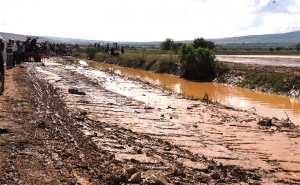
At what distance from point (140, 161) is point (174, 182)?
1.04m

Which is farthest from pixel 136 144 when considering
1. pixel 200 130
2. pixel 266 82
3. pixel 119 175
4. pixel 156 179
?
pixel 266 82

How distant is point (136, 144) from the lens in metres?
7.30

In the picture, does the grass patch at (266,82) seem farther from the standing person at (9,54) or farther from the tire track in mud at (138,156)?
the standing person at (9,54)

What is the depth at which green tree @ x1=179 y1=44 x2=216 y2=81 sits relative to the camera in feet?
84.6

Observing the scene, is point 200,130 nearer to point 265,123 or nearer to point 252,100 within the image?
point 265,123

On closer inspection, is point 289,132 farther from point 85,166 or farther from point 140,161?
point 85,166

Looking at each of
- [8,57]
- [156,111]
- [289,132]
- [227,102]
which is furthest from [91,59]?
[289,132]

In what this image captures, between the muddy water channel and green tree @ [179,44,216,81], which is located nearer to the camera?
the muddy water channel

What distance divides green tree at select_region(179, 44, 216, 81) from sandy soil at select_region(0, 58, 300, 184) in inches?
549

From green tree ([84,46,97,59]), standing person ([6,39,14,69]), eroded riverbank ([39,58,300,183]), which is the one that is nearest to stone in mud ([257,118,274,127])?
eroded riverbank ([39,58,300,183])

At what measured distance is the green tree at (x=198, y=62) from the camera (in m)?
25.8

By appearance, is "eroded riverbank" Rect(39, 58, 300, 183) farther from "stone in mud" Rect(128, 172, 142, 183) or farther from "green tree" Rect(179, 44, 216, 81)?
"green tree" Rect(179, 44, 216, 81)

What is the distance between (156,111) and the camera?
1142 centimetres

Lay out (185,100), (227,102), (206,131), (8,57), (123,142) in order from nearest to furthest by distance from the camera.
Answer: (123,142), (206,131), (185,100), (227,102), (8,57)
